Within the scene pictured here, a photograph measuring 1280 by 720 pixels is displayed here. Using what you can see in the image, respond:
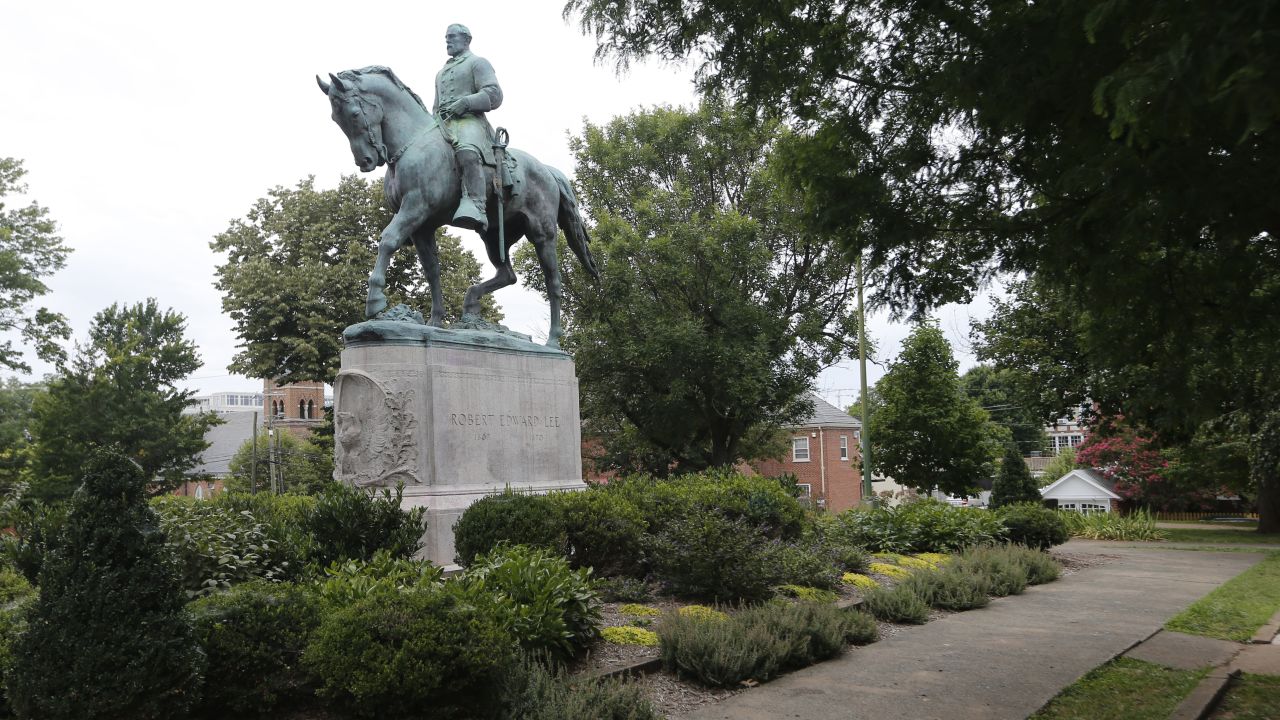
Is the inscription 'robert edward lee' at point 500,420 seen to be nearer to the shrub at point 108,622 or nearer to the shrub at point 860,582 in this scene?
the shrub at point 860,582

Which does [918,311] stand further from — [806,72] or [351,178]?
[351,178]

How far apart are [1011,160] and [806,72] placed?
1.61m

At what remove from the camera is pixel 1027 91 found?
16.1ft

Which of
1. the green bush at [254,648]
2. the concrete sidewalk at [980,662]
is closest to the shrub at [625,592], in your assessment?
the concrete sidewalk at [980,662]

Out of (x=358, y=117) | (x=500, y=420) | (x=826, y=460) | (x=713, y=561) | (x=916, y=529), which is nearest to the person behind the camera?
(x=713, y=561)

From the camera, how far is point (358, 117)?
11102mm

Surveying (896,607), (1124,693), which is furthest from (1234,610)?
(1124,693)

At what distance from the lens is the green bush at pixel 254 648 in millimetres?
5762

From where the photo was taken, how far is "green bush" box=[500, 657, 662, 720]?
19.1ft

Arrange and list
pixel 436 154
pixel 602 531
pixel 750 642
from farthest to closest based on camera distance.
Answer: pixel 436 154
pixel 602 531
pixel 750 642

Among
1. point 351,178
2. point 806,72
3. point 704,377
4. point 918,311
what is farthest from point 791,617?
point 351,178

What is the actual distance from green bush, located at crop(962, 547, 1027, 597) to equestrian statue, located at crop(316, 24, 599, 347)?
7862mm

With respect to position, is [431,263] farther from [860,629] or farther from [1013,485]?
[1013,485]

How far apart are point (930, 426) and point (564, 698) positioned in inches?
832
